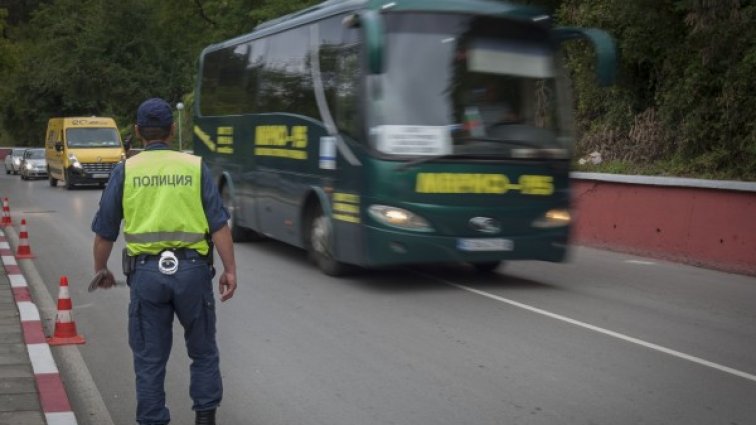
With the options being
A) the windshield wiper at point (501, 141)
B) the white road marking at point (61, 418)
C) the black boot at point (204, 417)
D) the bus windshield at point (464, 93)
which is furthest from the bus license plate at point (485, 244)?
the black boot at point (204, 417)

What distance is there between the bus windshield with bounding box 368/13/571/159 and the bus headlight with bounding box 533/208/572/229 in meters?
0.61

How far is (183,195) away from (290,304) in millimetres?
5167

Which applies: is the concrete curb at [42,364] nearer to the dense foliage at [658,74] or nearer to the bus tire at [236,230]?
the bus tire at [236,230]

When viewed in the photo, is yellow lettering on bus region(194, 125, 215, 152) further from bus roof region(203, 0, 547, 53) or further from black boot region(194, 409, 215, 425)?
black boot region(194, 409, 215, 425)

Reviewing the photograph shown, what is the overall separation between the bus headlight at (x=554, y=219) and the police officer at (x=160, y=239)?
6.16 meters

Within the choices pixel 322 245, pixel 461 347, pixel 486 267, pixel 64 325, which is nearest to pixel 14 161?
pixel 322 245

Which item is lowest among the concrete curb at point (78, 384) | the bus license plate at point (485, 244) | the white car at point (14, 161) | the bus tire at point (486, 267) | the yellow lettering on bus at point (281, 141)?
the white car at point (14, 161)

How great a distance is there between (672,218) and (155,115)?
10.6 meters

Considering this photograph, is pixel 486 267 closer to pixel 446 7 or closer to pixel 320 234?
pixel 320 234

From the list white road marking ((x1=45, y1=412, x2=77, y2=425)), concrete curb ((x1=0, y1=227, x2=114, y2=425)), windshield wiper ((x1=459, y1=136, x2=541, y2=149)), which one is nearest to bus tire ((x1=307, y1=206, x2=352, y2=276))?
windshield wiper ((x1=459, y1=136, x2=541, y2=149))

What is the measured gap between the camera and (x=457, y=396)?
645cm

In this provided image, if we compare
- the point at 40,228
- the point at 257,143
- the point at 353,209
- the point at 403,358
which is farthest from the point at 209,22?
the point at 403,358

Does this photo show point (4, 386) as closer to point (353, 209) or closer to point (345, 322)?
point (345, 322)

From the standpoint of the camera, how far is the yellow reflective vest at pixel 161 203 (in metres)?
4.98
